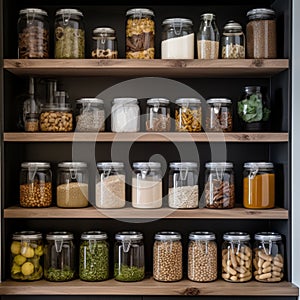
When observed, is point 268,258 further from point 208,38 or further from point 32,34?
point 32,34

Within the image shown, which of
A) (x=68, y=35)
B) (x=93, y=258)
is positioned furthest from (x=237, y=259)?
(x=68, y=35)

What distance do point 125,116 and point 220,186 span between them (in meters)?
0.50

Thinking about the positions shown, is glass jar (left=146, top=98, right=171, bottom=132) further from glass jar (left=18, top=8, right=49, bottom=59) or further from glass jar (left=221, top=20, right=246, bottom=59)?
glass jar (left=18, top=8, right=49, bottom=59)

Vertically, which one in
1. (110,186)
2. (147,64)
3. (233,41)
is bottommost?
(110,186)

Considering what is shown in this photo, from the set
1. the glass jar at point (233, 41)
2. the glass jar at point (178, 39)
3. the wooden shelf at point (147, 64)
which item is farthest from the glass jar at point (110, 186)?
the glass jar at point (233, 41)

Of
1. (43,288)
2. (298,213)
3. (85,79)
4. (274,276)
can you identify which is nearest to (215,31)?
(85,79)

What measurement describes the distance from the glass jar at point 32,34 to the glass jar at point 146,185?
2.07ft

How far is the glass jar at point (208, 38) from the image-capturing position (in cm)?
249

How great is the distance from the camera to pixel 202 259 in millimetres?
2453

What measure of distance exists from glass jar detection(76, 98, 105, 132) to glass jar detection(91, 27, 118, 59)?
195 millimetres

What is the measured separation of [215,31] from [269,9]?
248 millimetres

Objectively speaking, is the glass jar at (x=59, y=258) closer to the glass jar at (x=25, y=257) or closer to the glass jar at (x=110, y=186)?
the glass jar at (x=25, y=257)

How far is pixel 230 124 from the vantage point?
2537 mm

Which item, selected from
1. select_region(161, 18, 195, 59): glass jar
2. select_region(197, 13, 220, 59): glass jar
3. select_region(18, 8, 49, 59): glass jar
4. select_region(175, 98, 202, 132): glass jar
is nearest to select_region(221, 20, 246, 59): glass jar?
select_region(197, 13, 220, 59): glass jar
